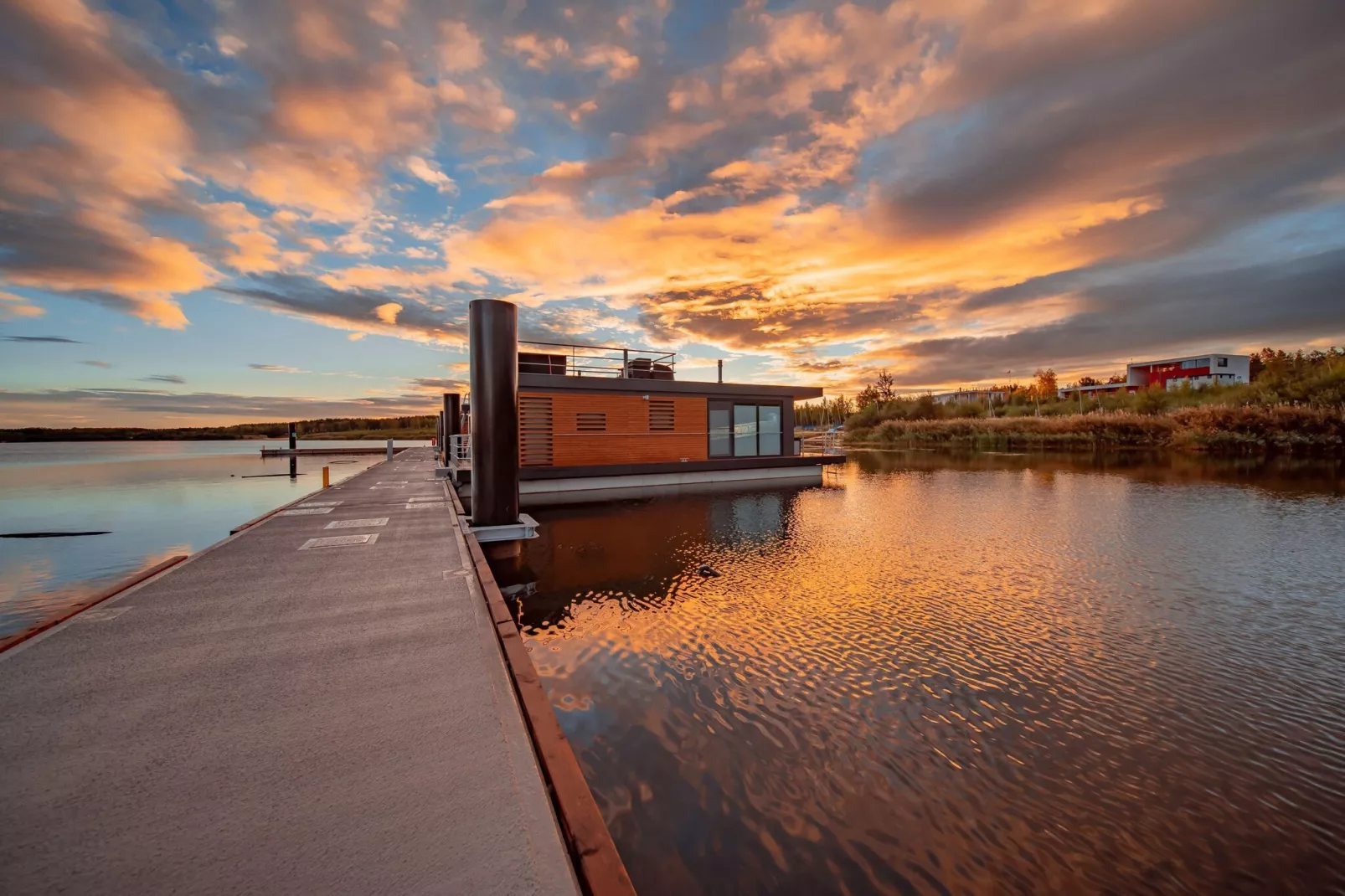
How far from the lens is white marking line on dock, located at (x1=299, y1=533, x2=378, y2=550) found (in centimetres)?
714

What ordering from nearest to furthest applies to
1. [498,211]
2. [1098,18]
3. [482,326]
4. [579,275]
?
[482,326], [1098,18], [498,211], [579,275]

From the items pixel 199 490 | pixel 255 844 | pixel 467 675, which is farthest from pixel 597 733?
pixel 199 490

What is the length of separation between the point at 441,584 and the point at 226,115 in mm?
12701

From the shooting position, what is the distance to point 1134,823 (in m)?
2.90

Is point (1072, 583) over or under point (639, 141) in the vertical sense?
under

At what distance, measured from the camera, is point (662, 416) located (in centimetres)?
1820

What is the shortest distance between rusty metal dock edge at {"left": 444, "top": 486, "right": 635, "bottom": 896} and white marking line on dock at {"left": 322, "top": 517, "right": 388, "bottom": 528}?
20.8 ft

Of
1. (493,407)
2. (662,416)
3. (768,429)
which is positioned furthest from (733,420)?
(493,407)

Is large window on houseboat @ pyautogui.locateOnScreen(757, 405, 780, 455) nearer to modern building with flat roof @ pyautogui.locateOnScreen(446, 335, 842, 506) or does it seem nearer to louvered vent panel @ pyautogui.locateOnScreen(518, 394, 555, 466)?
modern building with flat roof @ pyautogui.locateOnScreen(446, 335, 842, 506)

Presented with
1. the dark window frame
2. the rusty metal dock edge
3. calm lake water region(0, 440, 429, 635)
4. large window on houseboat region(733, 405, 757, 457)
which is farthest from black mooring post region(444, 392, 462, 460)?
the rusty metal dock edge

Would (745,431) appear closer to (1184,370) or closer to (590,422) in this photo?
(590,422)

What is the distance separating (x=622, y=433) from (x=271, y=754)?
15.0 meters

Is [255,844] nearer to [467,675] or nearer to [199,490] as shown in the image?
[467,675]

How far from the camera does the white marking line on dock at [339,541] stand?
7.14 meters
